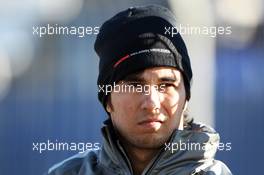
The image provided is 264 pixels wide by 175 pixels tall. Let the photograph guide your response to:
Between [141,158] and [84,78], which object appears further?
[84,78]

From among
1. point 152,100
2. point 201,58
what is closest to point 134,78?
point 152,100

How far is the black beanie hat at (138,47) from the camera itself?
955 mm

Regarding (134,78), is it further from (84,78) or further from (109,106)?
(84,78)

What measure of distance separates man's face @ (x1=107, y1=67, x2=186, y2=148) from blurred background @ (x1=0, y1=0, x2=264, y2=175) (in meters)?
0.24

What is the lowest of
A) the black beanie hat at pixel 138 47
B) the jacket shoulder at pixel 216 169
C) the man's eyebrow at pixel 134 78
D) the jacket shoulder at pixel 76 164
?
the jacket shoulder at pixel 216 169

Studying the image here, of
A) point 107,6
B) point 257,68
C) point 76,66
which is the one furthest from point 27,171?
point 257,68

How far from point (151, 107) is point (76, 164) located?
18cm

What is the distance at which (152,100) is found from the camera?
0.96 m

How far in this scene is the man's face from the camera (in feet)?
3.14

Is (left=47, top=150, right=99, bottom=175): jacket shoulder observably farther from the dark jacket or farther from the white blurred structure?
the white blurred structure

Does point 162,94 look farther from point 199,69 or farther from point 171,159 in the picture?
point 199,69

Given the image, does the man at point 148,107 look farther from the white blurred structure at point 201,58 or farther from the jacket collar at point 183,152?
the white blurred structure at point 201,58

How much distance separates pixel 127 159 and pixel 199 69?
1.25ft

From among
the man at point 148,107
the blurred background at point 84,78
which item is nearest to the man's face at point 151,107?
the man at point 148,107
